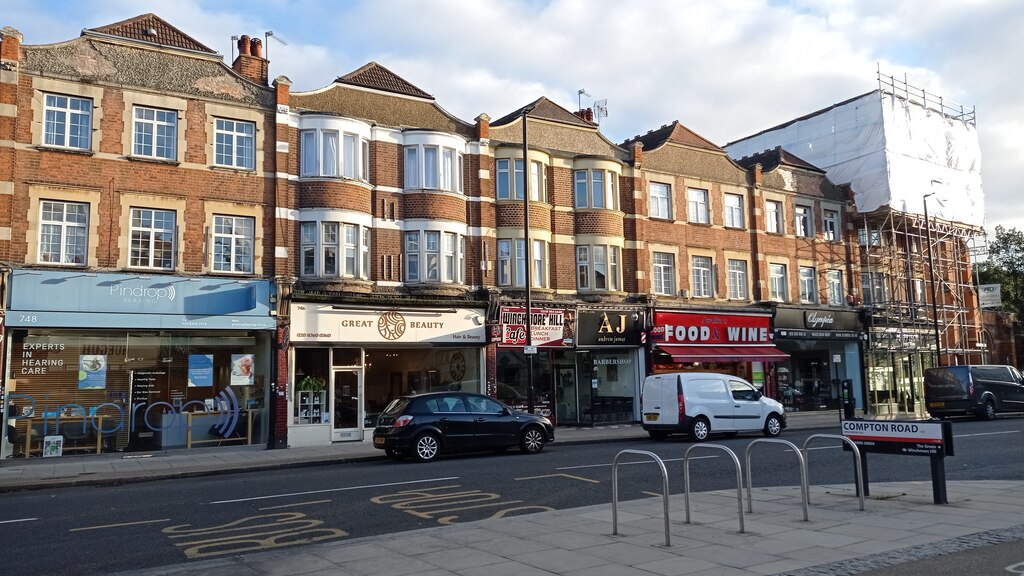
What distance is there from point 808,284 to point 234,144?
80.2ft

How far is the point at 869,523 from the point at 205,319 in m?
17.1

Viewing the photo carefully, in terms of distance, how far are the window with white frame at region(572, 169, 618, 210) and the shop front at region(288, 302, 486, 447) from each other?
238 inches

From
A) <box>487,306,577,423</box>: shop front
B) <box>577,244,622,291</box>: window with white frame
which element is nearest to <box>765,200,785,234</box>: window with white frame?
<box>577,244,622,291</box>: window with white frame

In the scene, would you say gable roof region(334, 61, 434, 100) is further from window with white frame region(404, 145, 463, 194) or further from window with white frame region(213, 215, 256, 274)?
window with white frame region(213, 215, 256, 274)

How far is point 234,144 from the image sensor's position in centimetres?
2183

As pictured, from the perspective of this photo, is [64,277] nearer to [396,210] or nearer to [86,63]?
[86,63]

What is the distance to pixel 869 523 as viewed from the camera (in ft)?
28.1

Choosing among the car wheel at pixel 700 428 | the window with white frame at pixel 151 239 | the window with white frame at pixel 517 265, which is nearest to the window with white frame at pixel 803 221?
the window with white frame at pixel 517 265

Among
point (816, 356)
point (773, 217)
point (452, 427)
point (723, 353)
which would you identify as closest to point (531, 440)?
point (452, 427)

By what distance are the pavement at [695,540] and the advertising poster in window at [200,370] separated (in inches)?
554

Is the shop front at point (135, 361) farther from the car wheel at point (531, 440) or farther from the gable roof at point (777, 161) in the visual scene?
the gable roof at point (777, 161)

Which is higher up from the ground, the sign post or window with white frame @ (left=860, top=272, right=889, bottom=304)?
window with white frame @ (left=860, top=272, right=889, bottom=304)

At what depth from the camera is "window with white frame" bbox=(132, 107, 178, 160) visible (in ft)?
67.8

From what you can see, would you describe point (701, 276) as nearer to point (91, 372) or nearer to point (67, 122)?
point (91, 372)
